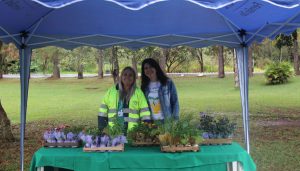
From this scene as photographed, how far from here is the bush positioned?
63.8 ft

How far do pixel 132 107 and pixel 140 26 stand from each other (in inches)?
59.9

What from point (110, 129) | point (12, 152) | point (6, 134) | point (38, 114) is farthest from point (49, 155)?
point (38, 114)

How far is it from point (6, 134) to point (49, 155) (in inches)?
207

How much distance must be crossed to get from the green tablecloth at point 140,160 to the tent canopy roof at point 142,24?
4.98 feet

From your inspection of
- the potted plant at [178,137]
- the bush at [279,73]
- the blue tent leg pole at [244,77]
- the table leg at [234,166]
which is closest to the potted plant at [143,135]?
the potted plant at [178,137]

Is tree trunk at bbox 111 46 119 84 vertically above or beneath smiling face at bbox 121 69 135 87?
above

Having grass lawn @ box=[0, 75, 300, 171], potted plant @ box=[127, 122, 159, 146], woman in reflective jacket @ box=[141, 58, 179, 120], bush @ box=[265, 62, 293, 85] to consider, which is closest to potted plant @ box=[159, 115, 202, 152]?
potted plant @ box=[127, 122, 159, 146]

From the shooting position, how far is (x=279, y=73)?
19625mm

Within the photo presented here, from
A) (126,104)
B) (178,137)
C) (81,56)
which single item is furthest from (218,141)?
(81,56)

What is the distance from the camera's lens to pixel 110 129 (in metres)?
3.61

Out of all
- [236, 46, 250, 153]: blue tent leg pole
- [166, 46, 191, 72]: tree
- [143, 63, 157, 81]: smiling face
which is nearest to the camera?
[143, 63, 157, 81]: smiling face

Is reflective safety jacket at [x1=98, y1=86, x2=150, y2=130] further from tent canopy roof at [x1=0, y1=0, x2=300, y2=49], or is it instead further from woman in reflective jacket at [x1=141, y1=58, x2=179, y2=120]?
tent canopy roof at [x1=0, y1=0, x2=300, y2=49]

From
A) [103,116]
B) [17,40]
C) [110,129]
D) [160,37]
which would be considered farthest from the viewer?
[160,37]

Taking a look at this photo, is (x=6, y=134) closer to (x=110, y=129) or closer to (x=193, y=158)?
(x=110, y=129)
